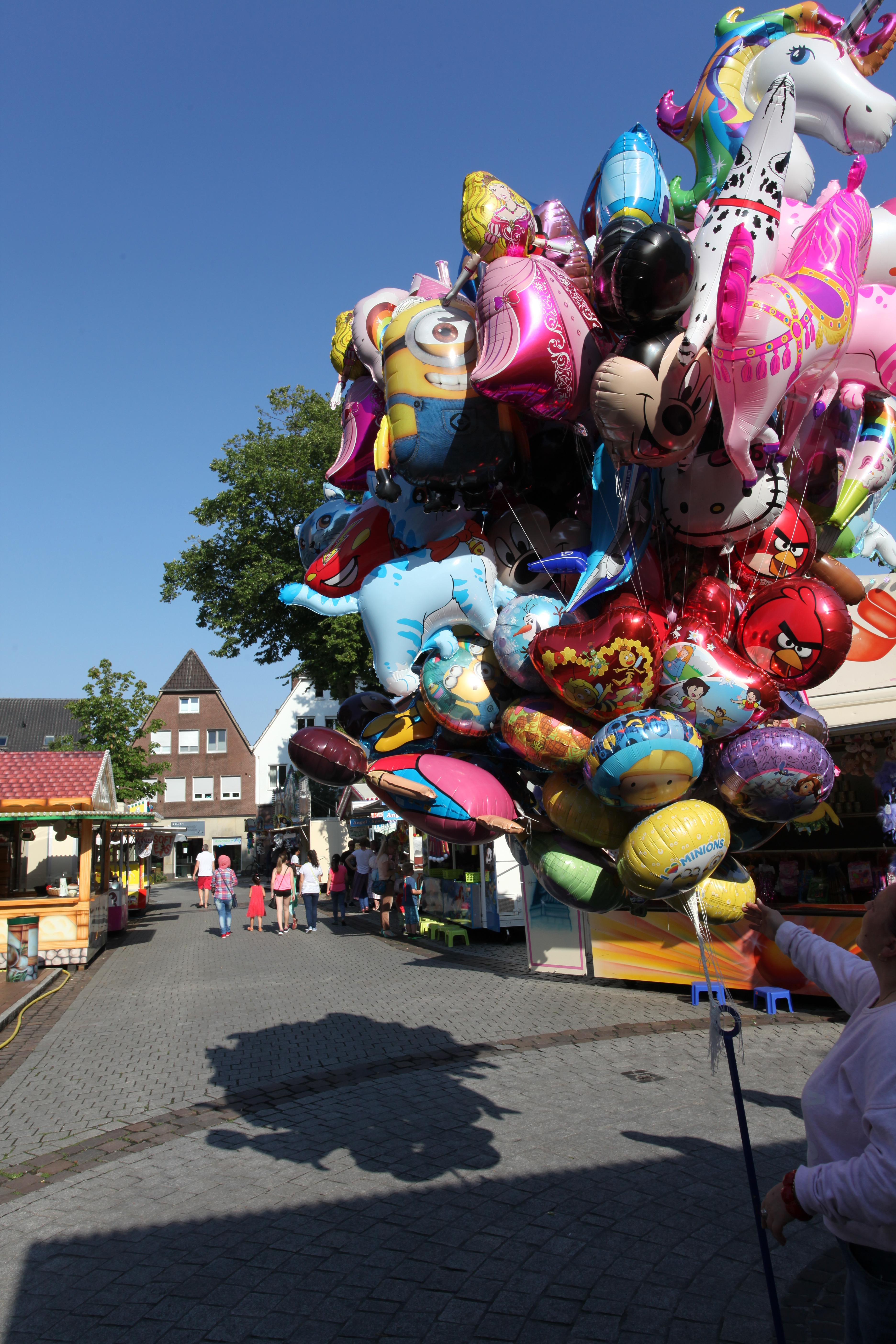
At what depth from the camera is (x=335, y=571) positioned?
4.34m

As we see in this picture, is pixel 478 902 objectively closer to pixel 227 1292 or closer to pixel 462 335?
pixel 227 1292

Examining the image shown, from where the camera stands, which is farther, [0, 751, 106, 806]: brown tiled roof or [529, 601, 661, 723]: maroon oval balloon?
[0, 751, 106, 806]: brown tiled roof

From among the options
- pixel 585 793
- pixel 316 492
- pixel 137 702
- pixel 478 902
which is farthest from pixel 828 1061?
pixel 137 702

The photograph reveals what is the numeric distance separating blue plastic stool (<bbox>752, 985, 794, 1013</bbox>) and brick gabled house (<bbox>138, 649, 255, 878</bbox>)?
45.0 metres

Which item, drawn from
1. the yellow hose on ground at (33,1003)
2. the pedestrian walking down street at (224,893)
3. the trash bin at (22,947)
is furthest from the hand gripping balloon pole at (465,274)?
the pedestrian walking down street at (224,893)

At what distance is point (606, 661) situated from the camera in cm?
316

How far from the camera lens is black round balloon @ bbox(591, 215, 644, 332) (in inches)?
124

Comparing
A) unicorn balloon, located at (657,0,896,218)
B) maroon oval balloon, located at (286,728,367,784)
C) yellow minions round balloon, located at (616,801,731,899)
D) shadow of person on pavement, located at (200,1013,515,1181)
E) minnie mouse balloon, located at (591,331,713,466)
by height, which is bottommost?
shadow of person on pavement, located at (200,1013,515,1181)

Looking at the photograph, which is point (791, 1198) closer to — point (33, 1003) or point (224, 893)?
point (33, 1003)

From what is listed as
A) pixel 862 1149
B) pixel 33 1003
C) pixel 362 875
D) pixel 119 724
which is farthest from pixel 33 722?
pixel 862 1149

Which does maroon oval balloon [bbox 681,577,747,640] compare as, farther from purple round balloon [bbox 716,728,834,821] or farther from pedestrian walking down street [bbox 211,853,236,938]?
pedestrian walking down street [bbox 211,853,236,938]

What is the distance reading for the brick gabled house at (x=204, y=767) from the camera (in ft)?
171

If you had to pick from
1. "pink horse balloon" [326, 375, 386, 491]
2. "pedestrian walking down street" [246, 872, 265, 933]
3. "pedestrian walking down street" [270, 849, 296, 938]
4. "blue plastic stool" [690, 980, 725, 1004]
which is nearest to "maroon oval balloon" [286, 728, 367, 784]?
"pink horse balloon" [326, 375, 386, 491]

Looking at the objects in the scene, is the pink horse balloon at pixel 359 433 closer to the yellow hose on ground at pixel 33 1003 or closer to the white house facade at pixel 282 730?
the yellow hose on ground at pixel 33 1003
